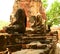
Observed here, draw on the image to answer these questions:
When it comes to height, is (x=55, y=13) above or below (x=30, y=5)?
below

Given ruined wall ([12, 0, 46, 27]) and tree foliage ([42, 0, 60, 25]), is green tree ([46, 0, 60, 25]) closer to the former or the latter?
tree foliage ([42, 0, 60, 25])

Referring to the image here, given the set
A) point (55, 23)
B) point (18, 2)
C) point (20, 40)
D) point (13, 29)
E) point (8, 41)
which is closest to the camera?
point (8, 41)

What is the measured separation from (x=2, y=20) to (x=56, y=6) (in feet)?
25.9

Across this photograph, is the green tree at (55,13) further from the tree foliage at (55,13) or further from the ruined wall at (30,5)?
the ruined wall at (30,5)

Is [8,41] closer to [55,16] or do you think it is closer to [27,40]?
[27,40]

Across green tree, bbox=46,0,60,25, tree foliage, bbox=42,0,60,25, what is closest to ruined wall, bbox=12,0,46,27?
tree foliage, bbox=42,0,60,25

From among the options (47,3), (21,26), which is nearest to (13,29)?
(21,26)

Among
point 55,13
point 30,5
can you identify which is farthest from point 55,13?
point 30,5

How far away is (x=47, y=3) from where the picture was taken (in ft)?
84.6

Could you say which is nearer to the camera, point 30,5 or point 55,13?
point 30,5

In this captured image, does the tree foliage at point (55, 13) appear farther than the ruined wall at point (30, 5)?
Yes

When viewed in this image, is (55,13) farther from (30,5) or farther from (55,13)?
(30,5)

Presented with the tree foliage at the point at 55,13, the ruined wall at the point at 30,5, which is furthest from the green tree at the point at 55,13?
the ruined wall at the point at 30,5

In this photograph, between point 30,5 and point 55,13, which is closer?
point 30,5
